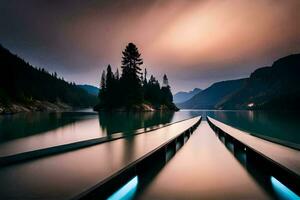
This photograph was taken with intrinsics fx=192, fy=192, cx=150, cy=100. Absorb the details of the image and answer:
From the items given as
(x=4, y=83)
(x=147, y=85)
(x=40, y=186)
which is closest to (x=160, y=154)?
(x=40, y=186)

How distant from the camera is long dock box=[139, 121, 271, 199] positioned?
4.14 meters

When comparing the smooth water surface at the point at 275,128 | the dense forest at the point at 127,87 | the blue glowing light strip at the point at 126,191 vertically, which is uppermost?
the dense forest at the point at 127,87

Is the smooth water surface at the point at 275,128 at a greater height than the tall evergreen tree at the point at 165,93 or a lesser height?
lesser

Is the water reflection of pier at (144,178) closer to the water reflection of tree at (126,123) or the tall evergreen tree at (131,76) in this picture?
the water reflection of tree at (126,123)

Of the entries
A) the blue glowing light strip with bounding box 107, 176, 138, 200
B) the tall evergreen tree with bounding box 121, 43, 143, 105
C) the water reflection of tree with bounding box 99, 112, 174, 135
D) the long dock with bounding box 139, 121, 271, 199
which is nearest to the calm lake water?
the water reflection of tree with bounding box 99, 112, 174, 135

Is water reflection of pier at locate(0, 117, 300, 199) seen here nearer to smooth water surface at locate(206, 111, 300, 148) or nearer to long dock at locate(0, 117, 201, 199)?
long dock at locate(0, 117, 201, 199)

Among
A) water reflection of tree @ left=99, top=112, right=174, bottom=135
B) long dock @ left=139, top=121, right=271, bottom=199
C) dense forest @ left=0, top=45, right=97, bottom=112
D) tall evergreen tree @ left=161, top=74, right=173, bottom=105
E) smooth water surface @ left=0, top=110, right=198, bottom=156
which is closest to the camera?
long dock @ left=139, top=121, right=271, bottom=199

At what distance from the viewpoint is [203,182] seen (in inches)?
190

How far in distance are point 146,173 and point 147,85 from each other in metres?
83.0

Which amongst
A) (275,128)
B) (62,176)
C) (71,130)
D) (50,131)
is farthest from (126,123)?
(62,176)

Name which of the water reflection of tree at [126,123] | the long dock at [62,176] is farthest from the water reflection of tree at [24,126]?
the long dock at [62,176]

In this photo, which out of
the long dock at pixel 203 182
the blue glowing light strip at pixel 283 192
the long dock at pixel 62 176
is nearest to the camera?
the long dock at pixel 62 176

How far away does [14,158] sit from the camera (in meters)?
4.73

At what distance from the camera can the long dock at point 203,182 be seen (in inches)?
163
